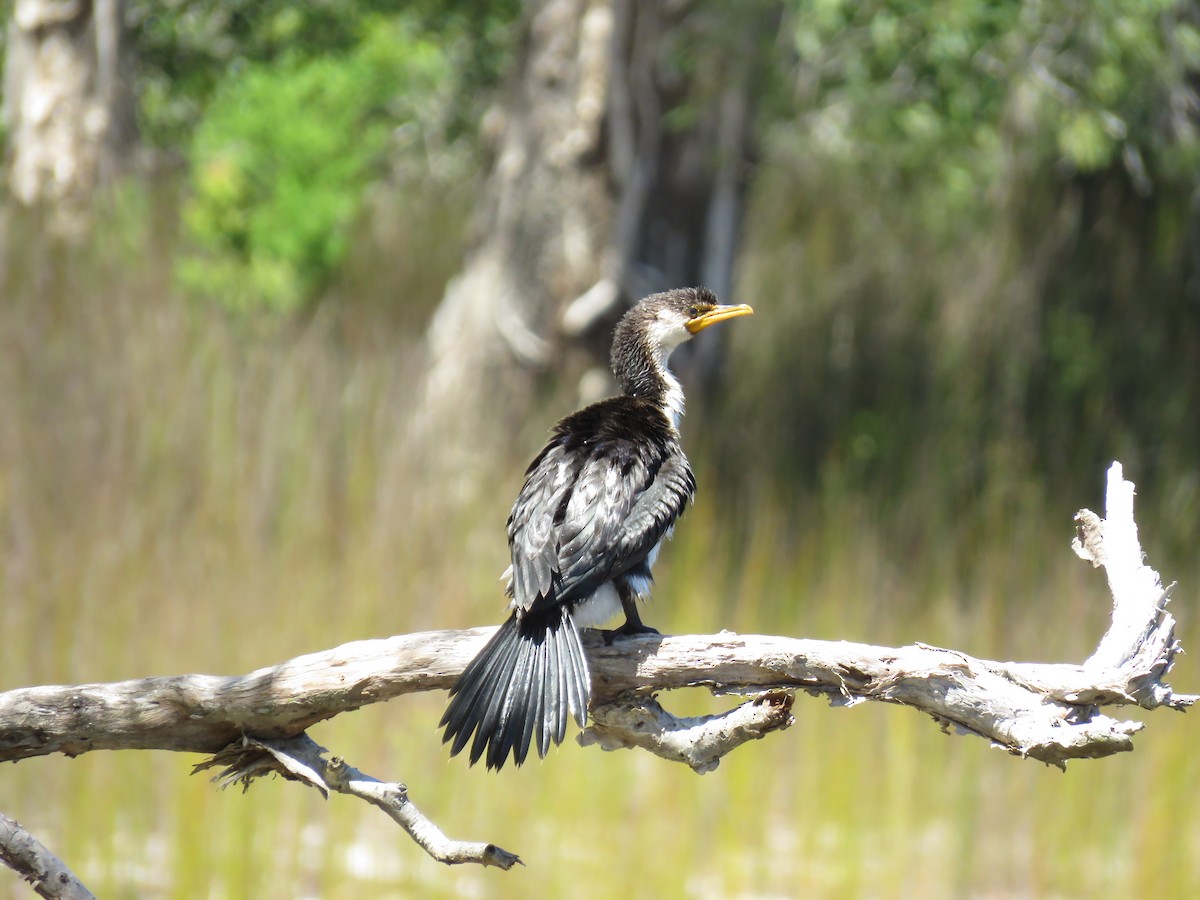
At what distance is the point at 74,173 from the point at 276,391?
3023 millimetres

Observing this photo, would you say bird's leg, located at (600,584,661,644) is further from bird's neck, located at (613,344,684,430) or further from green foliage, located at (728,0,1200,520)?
green foliage, located at (728,0,1200,520)

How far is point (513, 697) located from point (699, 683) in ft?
1.15

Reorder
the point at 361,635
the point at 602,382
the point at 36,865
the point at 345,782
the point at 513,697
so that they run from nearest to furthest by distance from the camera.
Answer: the point at 36,865, the point at 345,782, the point at 513,697, the point at 361,635, the point at 602,382

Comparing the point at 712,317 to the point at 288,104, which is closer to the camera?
the point at 712,317

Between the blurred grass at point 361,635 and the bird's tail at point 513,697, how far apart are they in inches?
61.2

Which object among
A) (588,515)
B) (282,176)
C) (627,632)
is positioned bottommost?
(627,632)

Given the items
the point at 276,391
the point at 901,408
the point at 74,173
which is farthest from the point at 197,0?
the point at 901,408

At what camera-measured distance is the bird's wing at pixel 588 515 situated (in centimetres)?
252

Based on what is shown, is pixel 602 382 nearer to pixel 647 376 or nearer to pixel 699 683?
pixel 647 376

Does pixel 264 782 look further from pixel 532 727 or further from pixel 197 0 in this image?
pixel 197 0

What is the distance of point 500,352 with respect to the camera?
19.9ft

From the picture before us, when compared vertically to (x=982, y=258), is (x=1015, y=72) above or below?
above

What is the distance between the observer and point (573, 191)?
19.7 feet

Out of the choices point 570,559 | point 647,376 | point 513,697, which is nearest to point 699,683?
point 513,697
